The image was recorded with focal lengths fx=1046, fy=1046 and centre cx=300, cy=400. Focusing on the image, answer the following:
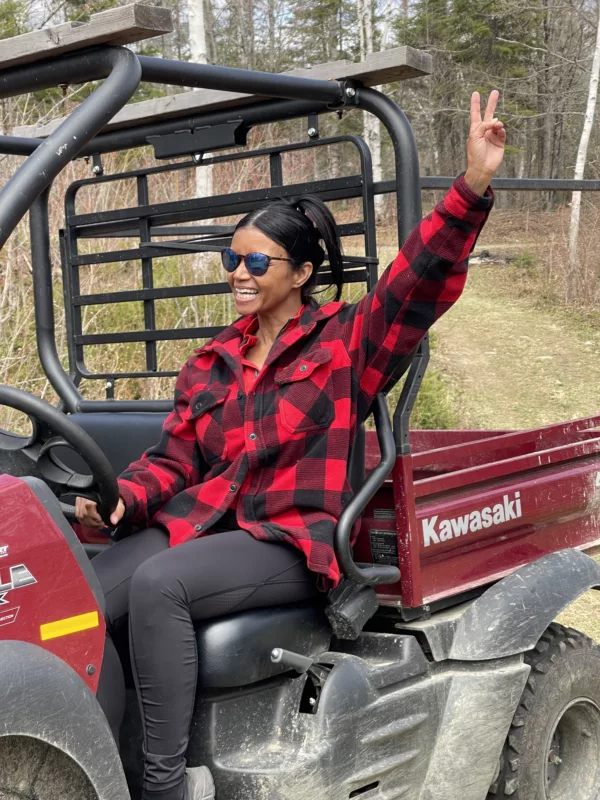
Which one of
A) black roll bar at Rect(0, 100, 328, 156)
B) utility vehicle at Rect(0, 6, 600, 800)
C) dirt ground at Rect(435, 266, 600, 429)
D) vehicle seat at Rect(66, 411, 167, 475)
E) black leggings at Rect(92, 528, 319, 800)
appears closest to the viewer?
utility vehicle at Rect(0, 6, 600, 800)

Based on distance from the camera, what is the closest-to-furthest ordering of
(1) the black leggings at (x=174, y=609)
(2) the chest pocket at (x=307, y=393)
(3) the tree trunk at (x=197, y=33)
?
(1) the black leggings at (x=174, y=609) → (2) the chest pocket at (x=307, y=393) → (3) the tree trunk at (x=197, y=33)

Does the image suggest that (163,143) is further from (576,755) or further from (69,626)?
(576,755)

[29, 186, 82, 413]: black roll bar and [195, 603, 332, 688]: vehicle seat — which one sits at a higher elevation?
[29, 186, 82, 413]: black roll bar

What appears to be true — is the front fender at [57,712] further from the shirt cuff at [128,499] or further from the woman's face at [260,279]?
the woman's face at [260,279]

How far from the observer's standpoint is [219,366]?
2799 millimetres

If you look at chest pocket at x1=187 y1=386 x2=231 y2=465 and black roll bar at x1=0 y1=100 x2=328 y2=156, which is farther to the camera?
black roll bar at x1=0 y1=100 x2=328 y2=156

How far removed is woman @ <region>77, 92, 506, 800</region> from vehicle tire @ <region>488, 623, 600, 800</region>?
2.52 feet

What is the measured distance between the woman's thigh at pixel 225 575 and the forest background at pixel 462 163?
436 cm

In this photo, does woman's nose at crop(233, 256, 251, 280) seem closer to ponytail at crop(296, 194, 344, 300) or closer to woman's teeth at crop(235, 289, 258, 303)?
woman's teeth at crop(235, 289, 258, 303)

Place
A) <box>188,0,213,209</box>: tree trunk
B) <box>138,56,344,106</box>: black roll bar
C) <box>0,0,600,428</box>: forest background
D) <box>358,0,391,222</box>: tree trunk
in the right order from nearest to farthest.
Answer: <box>138,56,344,106</box>: black roll bar < <box>0,0,600,428</box>: forest background < <box>188,0,213,209</box>: tree trunk < <box>358,0,391,222</box>: tree trunk

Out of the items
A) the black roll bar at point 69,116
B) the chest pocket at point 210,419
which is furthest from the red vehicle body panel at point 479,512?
the black roll bar at point 69,116

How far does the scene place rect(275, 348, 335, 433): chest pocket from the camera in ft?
8.45

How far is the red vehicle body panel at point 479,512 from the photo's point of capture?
8.91 ft

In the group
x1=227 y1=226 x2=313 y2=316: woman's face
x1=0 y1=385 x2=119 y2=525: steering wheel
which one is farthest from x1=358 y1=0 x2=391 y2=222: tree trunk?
x1=0 y1=385 x2=119 y2=525: steering wheel
